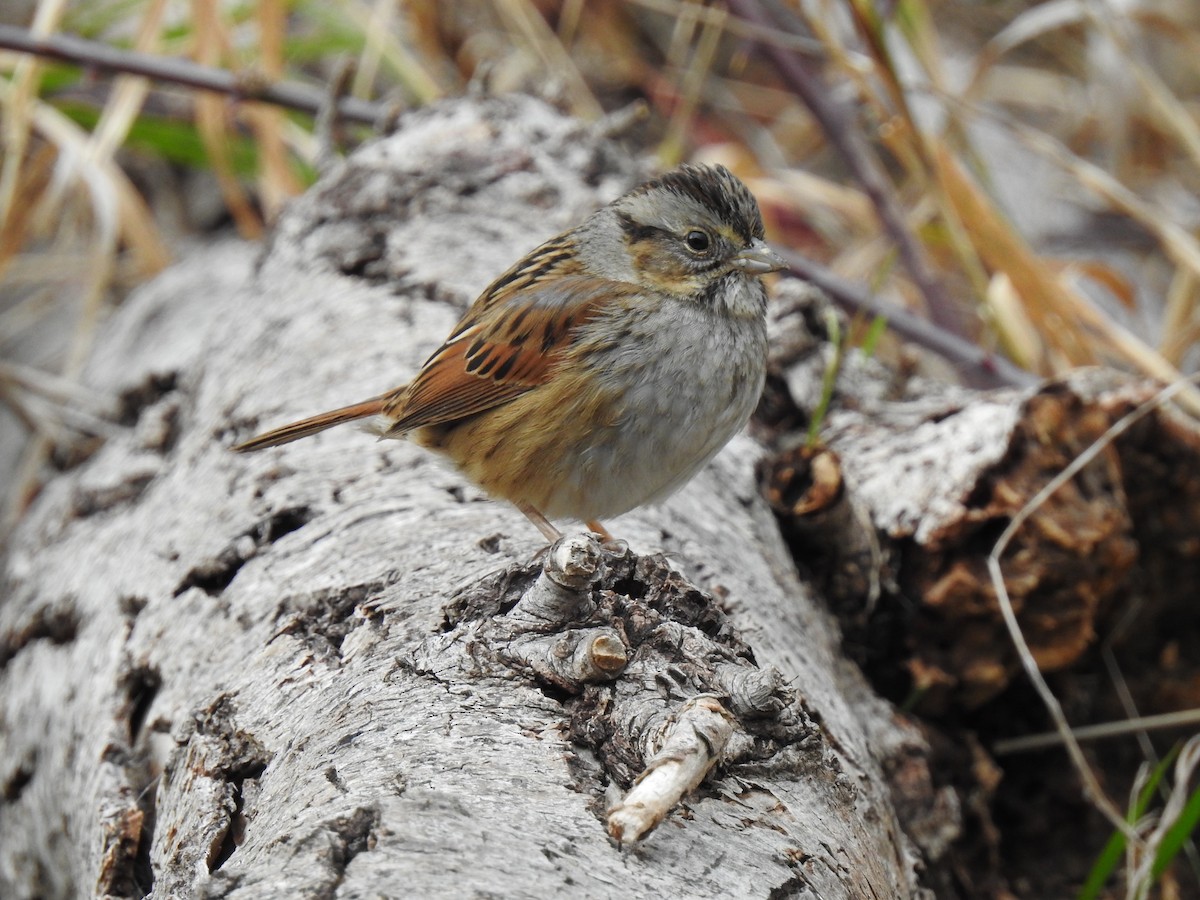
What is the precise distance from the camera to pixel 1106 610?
9.70ft

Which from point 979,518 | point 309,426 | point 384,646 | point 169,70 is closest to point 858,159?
point 979,518

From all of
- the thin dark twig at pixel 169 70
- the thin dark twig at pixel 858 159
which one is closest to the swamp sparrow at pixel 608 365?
the thin dark twig at pixel 858 159

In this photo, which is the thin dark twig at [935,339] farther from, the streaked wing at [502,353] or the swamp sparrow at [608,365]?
the streaked wing at [502,353]

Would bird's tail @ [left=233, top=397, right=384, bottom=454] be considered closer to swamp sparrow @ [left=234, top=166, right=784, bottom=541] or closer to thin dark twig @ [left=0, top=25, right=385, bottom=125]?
swamp sparrow @ [left=234, top=166, right=784, bottom=541]

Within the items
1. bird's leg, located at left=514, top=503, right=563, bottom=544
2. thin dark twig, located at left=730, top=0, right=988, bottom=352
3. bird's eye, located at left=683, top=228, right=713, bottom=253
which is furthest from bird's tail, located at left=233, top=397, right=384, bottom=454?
thin dark twig, located at left=730, top=0, right=988, bottom=352

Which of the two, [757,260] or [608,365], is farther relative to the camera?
[757,260]

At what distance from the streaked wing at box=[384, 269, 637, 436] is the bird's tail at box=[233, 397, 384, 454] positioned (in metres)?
0.04

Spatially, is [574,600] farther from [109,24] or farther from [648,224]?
[109,24]

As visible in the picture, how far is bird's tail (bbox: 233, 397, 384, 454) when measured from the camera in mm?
2568

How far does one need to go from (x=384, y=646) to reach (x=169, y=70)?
268cm

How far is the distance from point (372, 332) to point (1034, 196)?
10.9ft

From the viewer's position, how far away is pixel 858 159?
13.7ft

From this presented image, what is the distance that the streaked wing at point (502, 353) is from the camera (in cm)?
258

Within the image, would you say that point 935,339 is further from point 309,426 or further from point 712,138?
point 712,138
